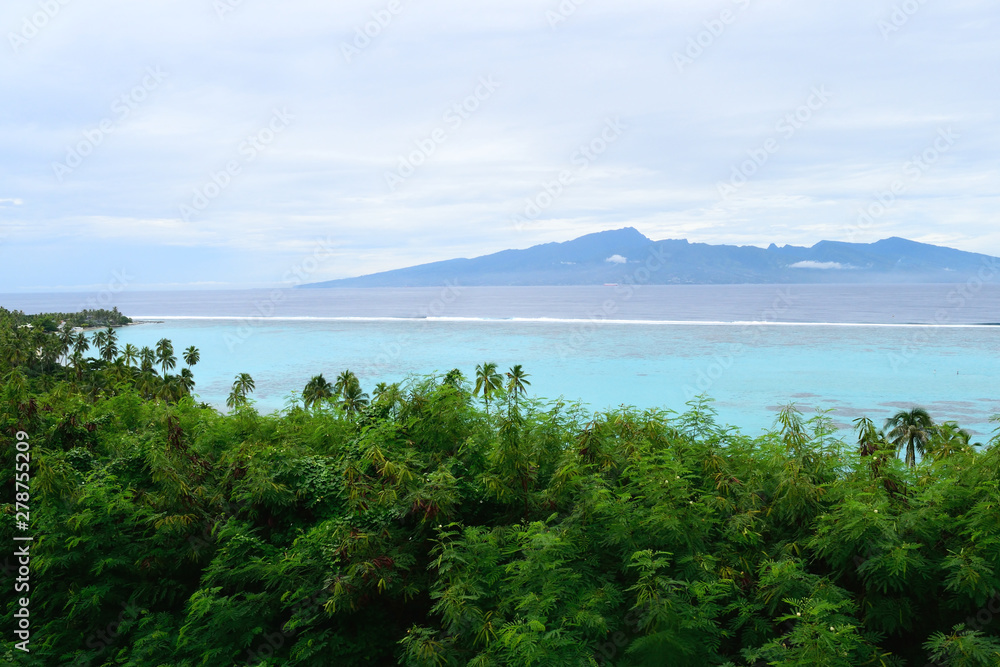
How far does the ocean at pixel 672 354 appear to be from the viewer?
63.2 meters

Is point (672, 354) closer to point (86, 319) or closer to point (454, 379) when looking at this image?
point (454, 379)

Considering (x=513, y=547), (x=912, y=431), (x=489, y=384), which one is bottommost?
(x=912, y=431)

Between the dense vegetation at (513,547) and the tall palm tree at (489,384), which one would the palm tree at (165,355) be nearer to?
the tall palm tree at (489,384)

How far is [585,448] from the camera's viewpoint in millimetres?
8719

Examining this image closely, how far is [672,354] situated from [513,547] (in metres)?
86.0

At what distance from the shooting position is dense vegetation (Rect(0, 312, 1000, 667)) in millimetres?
6594

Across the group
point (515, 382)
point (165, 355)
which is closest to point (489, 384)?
point (515, 382)

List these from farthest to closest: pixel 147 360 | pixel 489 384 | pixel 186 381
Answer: pixel 147 360 → pixel 186 381 → pixel 489 384

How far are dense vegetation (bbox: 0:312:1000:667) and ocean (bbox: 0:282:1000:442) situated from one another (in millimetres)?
25555

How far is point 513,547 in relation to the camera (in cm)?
778

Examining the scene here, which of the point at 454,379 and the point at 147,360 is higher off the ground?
the point at 454,379

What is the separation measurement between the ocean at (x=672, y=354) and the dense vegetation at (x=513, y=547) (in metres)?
25.6

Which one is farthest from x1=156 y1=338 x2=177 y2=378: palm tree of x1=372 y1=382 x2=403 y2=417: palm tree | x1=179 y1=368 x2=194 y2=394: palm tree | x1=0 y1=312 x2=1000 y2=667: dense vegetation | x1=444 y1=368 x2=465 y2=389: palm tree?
x1=444 y1=368 x2=465 y2=389: palm tree

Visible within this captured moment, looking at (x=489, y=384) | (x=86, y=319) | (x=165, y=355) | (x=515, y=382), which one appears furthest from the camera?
(x=86, y=319)
